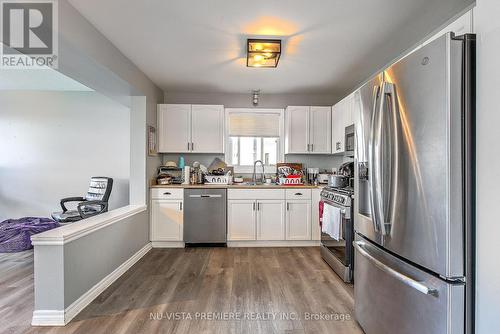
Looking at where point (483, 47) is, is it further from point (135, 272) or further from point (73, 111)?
point (73, 111)

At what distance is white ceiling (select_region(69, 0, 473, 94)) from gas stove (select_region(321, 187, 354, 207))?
1.47m

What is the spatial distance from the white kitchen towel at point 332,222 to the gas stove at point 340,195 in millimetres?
89

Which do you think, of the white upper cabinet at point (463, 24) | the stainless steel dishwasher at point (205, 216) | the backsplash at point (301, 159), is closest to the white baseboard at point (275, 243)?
the stainless steel dishwasher at point (205, 216)

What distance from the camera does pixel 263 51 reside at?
2467mm

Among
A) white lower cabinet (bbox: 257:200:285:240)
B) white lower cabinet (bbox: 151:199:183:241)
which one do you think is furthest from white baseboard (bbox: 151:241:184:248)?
white lower cabinet (bbox: 257:200:285:240)

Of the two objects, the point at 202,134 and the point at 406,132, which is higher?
the point at 202,134

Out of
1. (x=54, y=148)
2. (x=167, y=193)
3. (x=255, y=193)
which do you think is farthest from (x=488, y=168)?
(x=54, y=148)

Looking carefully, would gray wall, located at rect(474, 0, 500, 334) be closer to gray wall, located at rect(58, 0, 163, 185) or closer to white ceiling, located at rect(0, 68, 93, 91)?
gray wall, located at rect(58, 0, 163, 185)

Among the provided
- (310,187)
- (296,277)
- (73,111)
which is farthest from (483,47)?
(73,111)

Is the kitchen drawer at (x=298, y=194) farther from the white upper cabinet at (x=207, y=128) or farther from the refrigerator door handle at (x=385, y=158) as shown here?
the refrigerator door handle at (x=385, y=158)

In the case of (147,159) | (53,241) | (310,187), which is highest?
(147,159)

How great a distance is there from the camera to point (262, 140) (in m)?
4.26

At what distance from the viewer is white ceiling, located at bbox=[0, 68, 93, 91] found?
358 centimetres

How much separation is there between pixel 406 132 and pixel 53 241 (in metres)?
2.44
